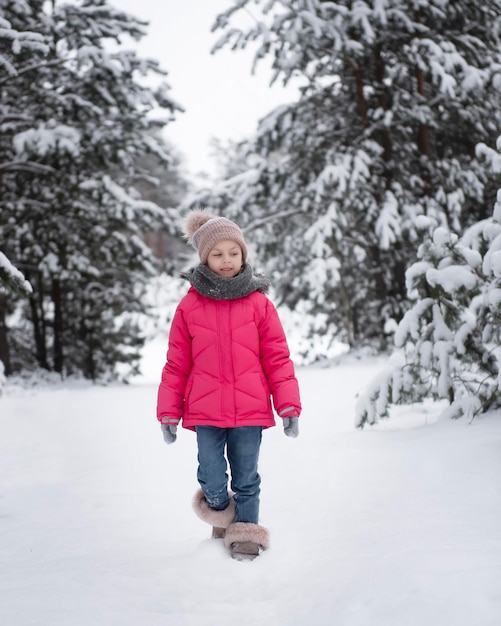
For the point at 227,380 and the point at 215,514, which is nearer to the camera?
the point at 227,380

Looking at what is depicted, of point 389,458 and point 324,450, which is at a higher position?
point 389,458

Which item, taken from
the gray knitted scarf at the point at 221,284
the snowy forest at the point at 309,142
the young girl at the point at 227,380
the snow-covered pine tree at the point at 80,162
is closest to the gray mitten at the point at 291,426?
the young girl at the point at 227,380

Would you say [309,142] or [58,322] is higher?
[309,142]

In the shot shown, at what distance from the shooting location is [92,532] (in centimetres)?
325

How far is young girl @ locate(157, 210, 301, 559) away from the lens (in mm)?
2852

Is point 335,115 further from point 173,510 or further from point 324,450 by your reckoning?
point 173,510

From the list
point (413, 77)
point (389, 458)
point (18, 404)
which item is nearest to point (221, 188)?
point (413, 77)

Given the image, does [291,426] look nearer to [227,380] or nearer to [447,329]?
[227,380]

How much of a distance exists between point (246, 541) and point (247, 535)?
0.09 ft

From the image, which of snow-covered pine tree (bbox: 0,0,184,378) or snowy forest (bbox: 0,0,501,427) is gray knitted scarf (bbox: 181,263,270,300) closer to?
snowy forest (bbox: 0,0,501,427)

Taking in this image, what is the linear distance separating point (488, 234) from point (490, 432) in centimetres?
135

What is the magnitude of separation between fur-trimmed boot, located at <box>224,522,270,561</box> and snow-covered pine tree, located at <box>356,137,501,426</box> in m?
2.04

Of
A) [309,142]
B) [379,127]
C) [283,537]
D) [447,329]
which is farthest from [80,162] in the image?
[283,537]

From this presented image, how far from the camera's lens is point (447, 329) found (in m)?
4.38
